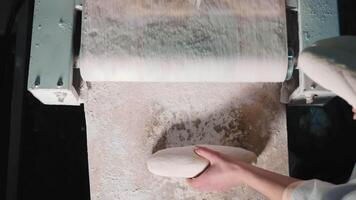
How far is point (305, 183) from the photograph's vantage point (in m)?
0.83

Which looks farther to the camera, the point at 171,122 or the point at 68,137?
the point at 68,137

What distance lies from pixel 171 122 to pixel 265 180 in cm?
29

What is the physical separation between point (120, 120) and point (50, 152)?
0.47 meters

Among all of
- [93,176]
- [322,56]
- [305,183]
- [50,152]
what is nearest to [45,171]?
[50,152]

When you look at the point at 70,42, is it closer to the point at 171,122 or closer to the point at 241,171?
the point at 171,122

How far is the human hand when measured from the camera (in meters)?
0.99

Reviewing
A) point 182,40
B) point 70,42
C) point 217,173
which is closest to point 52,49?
point 70,42

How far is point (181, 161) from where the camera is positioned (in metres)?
1.00

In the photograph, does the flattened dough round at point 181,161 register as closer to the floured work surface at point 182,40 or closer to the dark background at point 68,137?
the floured work surface at point 182,40

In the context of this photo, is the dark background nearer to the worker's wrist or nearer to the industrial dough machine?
the industrial dough machine

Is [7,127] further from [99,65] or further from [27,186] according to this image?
[99,65]

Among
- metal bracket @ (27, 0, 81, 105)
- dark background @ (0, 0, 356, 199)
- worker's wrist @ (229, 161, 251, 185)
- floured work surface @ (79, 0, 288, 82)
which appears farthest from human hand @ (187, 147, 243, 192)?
dark background @ (0, 0, 356, 199)

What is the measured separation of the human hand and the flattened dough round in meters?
0.01

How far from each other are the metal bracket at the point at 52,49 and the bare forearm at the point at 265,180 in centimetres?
44
